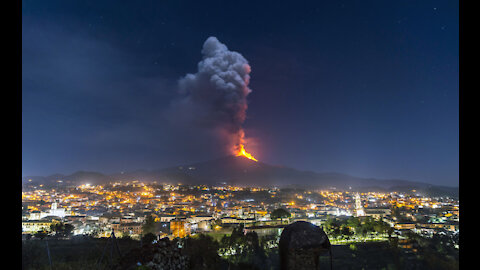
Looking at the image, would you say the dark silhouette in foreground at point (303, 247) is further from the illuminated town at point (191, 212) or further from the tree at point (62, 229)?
the tree at point (62, 229)

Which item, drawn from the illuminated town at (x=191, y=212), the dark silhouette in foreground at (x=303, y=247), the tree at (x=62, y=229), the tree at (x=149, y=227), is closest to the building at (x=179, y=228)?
the illuminated town at (x=191, y=212)

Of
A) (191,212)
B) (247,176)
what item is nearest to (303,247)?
(191,212)

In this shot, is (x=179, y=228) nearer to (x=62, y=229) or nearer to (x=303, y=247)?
(x=62, y=229)

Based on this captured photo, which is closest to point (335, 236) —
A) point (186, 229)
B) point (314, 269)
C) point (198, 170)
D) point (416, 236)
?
point (416, 236)

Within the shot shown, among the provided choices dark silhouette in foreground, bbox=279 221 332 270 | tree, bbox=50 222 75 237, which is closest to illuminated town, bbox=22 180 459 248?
tree, bbox=50 222 75 237

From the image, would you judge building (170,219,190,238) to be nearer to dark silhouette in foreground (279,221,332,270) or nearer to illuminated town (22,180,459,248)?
illuminated town (22,180,459,248)

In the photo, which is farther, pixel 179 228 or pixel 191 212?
pixel 191 212

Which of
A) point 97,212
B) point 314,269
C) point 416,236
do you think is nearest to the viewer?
point 314,269

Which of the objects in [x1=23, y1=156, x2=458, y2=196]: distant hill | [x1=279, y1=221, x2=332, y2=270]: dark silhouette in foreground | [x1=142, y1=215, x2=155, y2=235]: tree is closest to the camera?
[x1=279, y1=221, x2=332, y2=270]: dark silhouette in foreground

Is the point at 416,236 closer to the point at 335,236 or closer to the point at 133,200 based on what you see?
the point at 335,236

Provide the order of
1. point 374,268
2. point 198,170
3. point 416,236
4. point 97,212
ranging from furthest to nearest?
point 198,170 → point 97,212 → point 416,236 → point 374,268
